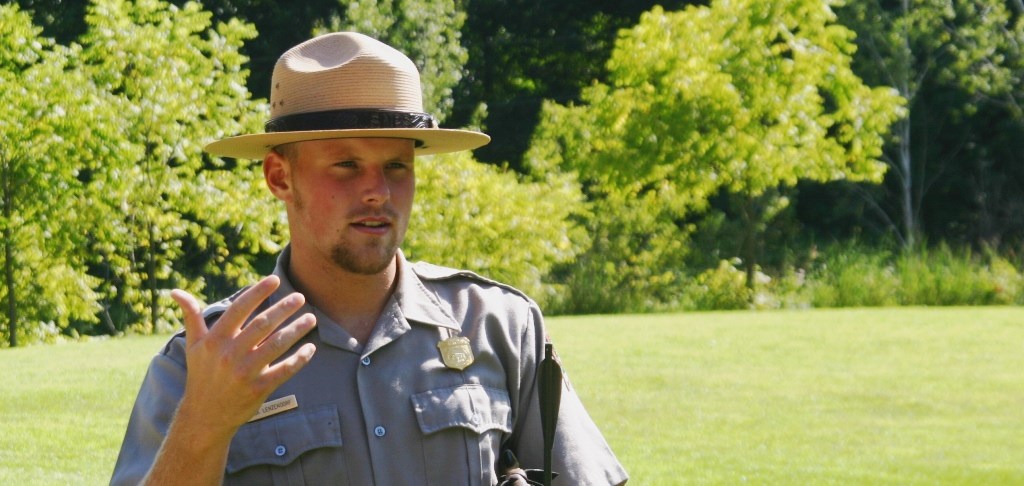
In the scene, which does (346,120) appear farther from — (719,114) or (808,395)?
(719,114)

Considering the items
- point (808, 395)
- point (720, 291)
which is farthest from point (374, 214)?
point (720, 291)

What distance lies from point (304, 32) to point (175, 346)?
32041 millimetres

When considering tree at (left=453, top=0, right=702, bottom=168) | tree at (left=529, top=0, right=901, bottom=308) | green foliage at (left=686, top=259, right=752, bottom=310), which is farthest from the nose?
tree at (left=453, top=0, right=702, bottom=168)

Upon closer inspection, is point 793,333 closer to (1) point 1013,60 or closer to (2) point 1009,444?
(2) point 1009,444

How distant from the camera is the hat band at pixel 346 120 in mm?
2574

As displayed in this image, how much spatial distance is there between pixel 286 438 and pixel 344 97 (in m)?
0.62

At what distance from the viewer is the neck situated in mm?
2609

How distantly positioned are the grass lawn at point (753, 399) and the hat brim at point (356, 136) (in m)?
5.52

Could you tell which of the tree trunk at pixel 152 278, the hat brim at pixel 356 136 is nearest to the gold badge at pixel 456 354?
the hat brim at pixel 356 136

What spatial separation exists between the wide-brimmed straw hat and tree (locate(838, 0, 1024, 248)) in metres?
31.8

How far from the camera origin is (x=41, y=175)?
18000mm

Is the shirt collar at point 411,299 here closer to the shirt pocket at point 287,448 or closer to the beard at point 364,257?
the beard at point 364,257

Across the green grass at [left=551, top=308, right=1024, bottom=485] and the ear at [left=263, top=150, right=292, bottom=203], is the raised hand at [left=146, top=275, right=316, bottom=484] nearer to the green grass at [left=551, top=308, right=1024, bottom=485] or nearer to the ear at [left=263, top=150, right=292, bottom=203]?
the ear at [left=263, top=150, right=292, bottom=203]

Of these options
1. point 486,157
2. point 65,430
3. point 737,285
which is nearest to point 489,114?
point 486,157
